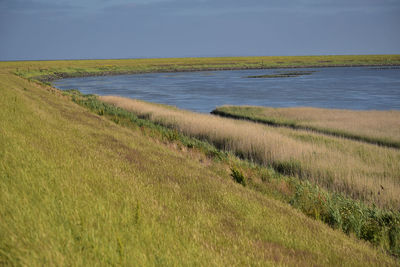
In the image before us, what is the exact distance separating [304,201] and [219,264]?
5.07m

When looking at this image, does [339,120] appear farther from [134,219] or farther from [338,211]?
[134,219]

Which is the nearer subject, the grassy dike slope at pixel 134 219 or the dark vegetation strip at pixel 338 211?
the grassy dike slope at pixel 134 219

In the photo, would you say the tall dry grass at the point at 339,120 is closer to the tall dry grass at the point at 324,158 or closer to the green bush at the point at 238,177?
the tall dry grass at the point at 324,158

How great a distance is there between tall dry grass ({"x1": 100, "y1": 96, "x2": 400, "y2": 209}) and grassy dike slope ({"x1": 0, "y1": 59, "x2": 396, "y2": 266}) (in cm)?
581

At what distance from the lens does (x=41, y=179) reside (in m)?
5.22

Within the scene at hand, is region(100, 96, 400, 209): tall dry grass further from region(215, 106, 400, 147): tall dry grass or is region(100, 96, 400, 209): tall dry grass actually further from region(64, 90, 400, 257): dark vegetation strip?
region(215, 106, 400, 147): tall dry grass

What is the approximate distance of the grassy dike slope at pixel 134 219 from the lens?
360cm

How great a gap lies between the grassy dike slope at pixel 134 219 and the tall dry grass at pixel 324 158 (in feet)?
19.1

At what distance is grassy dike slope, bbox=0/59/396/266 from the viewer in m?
3.60

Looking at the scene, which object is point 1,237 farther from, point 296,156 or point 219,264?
point 296,156

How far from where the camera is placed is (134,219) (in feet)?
14.9

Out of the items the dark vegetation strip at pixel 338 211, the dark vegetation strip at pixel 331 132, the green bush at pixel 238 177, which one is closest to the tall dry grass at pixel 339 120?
the dark vegetation strip at pixel 331 132

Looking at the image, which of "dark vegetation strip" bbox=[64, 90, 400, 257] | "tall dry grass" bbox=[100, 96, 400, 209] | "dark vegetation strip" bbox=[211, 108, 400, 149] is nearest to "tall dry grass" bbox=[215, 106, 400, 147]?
"dark vegetation strip" bbox=[211, 108, 400, 149]

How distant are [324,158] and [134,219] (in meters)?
11.7
